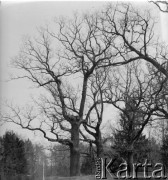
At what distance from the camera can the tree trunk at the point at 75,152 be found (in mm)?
20750

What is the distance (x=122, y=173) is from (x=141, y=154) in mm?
12661

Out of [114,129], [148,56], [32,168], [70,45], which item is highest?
[70,45]

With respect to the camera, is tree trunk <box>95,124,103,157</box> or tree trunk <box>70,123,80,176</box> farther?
tree trunk <box>95,124,103,157</box>

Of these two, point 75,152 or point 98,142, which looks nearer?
point 75,152

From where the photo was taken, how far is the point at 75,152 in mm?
20938

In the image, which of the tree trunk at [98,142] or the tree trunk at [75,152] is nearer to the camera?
the tree trunk at [75,152]

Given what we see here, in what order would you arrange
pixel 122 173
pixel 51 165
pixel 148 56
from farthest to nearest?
pixel 51 165 → pixel 122 173 → pixel 148 56

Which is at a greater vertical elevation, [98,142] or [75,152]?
[98,142]

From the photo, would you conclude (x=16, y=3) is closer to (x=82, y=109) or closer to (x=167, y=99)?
(x=167, y=99)

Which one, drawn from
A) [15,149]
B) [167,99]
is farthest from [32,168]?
[167,99]

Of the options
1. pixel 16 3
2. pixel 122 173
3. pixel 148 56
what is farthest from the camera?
pixel 122 173

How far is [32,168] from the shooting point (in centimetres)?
4128

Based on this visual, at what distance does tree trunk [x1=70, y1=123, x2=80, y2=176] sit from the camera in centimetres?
2075

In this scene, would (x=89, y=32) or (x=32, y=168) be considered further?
(x=32, y=168)
